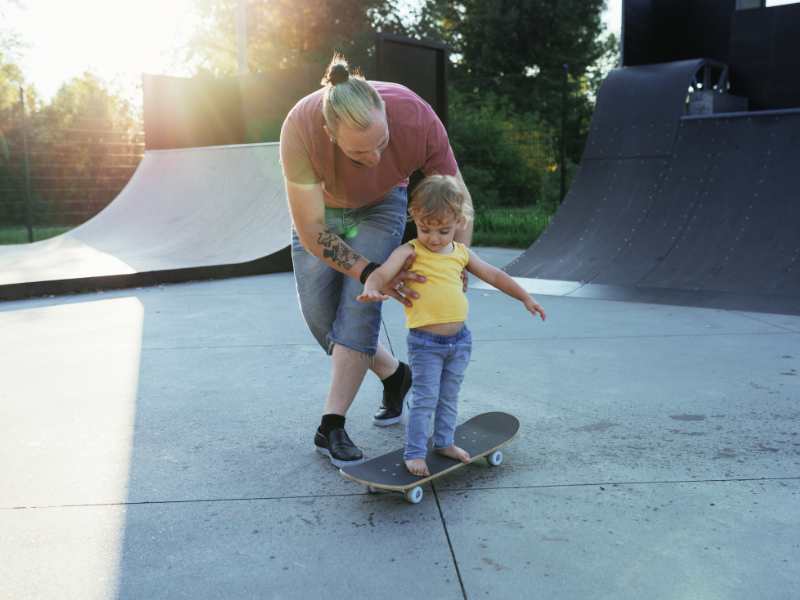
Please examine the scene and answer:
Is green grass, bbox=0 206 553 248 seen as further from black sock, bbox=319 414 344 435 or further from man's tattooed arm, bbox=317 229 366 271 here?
man's tattooed arm, bbox=317 229 366 271

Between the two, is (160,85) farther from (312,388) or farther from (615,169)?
(312,388)

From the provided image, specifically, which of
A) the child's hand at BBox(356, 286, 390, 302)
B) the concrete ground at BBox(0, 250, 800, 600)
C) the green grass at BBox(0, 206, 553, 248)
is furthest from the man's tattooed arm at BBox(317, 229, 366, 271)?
the green grass at BBox(0, 206, 553, 248)

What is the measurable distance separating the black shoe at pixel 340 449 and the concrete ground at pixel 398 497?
0.11m

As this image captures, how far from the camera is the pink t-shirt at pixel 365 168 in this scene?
2770 millimetres

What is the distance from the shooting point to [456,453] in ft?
9.35

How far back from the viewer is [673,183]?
7.90 m

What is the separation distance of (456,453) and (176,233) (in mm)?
8437

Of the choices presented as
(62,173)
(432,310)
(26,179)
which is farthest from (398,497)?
(62,173)

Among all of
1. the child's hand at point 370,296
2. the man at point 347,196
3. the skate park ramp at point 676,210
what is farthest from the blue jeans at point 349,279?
the skate park ramp at point 676,210

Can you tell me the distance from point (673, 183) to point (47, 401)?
6.24 meters

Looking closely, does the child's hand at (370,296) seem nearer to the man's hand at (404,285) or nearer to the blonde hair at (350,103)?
the man's hand at (404,285)

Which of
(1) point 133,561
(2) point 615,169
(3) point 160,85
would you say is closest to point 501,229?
(2) point 615,169

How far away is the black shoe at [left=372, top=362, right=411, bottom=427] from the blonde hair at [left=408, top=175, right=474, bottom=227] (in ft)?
3.88

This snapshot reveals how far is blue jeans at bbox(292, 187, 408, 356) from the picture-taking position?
3.07 meters
